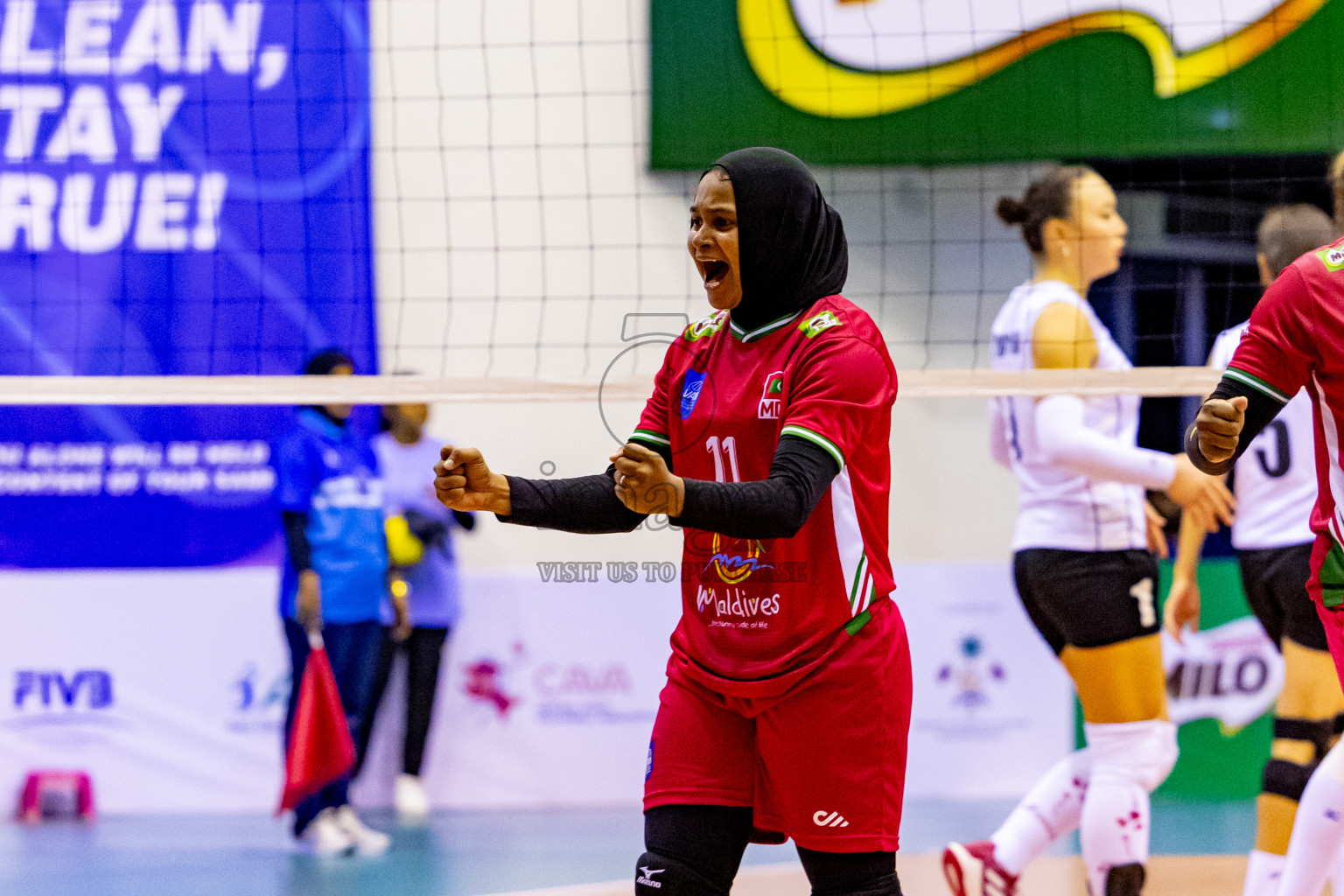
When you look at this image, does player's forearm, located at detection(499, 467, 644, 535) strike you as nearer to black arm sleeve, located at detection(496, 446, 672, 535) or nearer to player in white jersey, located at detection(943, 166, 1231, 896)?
black arm sleeve, located at detection(496, 446, 672, 535)

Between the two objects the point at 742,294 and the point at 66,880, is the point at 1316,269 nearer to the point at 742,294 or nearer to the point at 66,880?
the point at 742,294

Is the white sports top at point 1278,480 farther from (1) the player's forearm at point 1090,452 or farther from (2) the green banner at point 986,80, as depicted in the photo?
(2) the green banner at point 986,80

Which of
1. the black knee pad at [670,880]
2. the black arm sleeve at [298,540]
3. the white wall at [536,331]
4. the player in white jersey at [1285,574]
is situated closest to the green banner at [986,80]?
the white wall at [536,331]

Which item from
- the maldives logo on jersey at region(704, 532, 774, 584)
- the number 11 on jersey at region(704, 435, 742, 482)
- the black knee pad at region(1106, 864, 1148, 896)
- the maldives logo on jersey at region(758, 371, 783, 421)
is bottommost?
the black knee pad at region(1106, 864, 1148, 896)

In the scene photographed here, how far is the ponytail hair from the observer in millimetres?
3932

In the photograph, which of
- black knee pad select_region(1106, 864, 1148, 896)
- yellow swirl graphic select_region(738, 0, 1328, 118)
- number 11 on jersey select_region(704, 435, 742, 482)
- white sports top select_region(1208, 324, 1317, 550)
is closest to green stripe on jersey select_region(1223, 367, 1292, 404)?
number 11 on jersey select_region(704, 435, 742, 482)

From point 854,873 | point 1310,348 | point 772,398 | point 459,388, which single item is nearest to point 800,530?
point 772,398

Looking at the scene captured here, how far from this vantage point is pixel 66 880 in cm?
469

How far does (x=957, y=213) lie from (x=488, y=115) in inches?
87.5

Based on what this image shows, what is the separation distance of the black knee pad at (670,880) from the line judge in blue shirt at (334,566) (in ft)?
10.2

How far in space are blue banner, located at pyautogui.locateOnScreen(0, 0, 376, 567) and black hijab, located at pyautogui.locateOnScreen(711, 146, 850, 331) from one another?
4153 mm

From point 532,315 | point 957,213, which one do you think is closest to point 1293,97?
point 957,213

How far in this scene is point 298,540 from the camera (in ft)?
17.1

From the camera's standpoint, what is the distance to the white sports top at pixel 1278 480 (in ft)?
12.6
